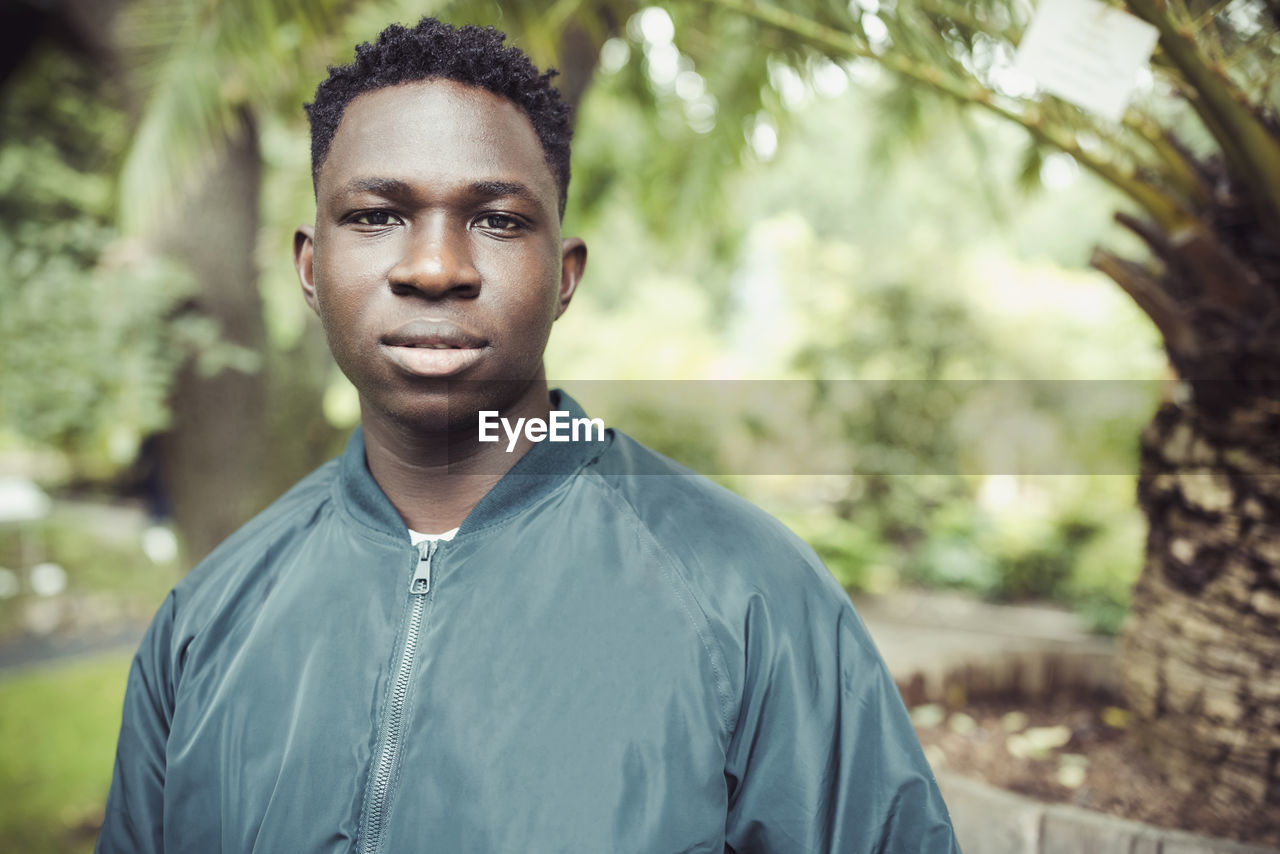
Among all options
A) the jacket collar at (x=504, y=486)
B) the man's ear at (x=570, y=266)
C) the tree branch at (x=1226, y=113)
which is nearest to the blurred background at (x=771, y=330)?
the tree branch at (x=1226, y=113)

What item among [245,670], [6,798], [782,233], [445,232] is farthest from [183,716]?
[782,233]

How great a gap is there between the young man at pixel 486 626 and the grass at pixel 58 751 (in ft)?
12.6

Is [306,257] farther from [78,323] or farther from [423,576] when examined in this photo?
[78,323]

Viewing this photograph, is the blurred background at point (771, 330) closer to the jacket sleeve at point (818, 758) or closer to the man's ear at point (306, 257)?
the jacket sleeve at point (818, 758)

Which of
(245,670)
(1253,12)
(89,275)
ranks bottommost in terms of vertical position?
(245,670)

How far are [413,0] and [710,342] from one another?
7762 millimetres

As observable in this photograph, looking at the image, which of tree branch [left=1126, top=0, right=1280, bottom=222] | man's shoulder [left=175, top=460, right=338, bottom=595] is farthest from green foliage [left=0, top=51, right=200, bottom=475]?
tree branch [left=1126, top=0, right=1280, bottom=222]

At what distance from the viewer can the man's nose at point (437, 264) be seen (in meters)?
1.18

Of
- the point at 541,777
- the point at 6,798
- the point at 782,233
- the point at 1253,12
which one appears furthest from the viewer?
the point at 782,233

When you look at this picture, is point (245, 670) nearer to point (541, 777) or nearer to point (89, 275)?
point (541, 777)

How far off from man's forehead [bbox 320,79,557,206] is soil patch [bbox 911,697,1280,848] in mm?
2276

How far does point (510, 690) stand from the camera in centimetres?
121

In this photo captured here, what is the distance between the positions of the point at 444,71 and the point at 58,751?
564 cm

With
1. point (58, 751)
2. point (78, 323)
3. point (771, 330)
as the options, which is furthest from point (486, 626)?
point (771, 330)
